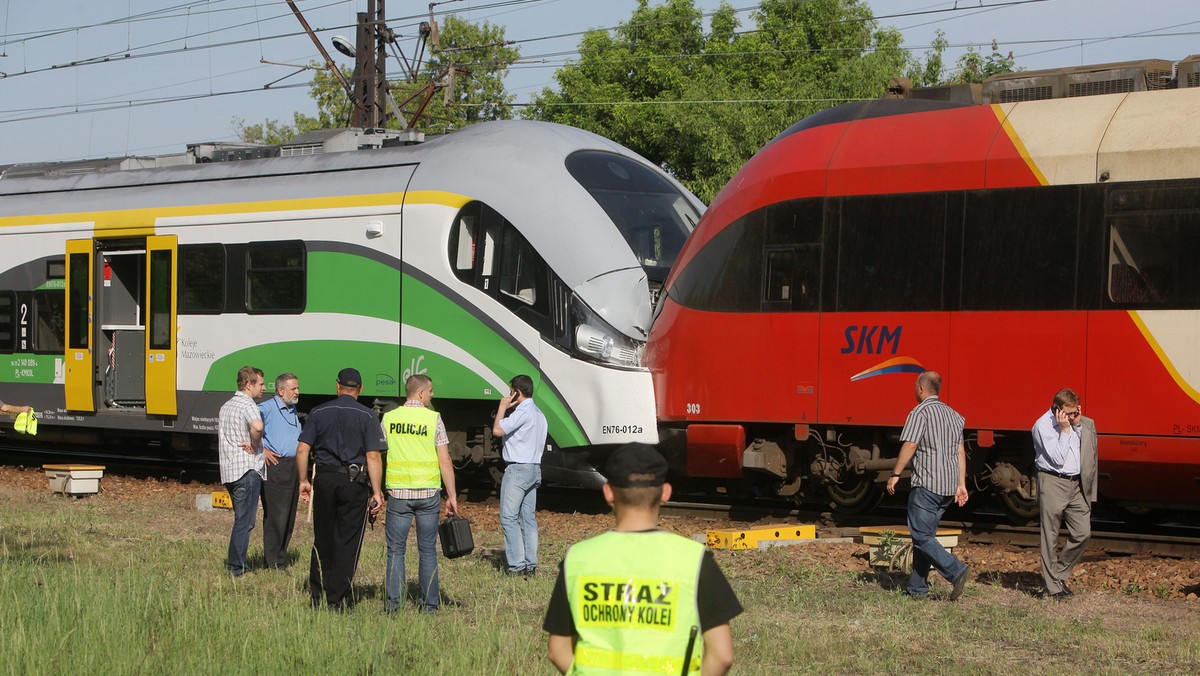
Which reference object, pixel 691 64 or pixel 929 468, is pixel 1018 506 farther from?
pixel 691 64

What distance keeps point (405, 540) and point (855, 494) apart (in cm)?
588

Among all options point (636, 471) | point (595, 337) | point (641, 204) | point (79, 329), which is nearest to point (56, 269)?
point (79, 329)

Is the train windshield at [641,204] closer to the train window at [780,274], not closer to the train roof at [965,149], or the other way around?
the train roof at [965,149]

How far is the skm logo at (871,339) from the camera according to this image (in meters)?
12.1

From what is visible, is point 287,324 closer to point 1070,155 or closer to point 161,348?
point 161,348

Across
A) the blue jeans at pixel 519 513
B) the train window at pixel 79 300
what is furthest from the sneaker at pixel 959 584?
the train window at pixel 79 300

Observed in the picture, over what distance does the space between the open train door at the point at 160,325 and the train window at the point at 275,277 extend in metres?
1.26

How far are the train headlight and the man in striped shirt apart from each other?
4.23 meters

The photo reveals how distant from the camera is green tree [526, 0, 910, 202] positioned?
38312 millimetres

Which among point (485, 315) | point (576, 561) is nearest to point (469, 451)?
point (485, 315)

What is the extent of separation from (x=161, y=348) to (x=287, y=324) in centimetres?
215

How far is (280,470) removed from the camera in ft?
34.1

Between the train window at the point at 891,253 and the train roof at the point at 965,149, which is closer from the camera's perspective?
the train roof at the point at 965,149

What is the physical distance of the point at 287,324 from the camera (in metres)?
15.3
